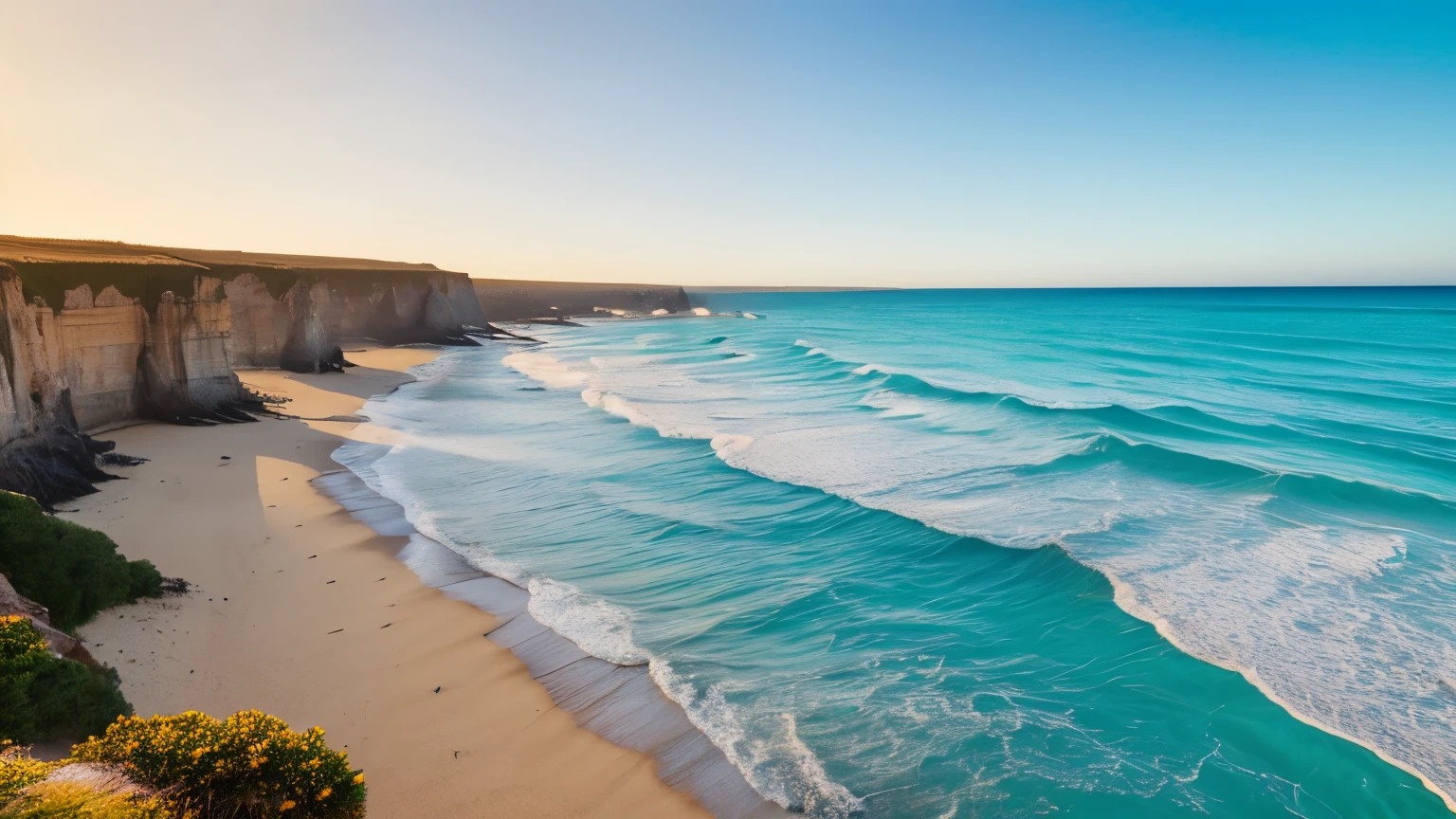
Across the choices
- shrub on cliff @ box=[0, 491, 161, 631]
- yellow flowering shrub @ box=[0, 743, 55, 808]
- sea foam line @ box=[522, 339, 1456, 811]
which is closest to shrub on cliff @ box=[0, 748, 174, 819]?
yellow flowering shrub @ box=[0, 743, 55, 808]

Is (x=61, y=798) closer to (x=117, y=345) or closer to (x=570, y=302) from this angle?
(x=117, y=345)

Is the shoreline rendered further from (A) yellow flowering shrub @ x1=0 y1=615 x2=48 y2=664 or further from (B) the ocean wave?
(A) yellow flowering shrub @ x1=0 y1=615 x2=48 y2=664

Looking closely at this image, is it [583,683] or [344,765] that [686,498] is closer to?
[583,683]

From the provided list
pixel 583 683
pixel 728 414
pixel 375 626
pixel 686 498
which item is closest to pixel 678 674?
pixel 583 683

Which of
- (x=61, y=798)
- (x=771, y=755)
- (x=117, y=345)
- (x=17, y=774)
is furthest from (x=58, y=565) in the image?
(x=117, y=345)

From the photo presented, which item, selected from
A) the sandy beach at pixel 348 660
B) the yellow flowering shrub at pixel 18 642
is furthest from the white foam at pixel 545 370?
the yellow flowering shrub at pixel 18 642

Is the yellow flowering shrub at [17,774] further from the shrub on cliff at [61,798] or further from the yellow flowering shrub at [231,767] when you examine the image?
the yellow flowering shrub at [231,767]
